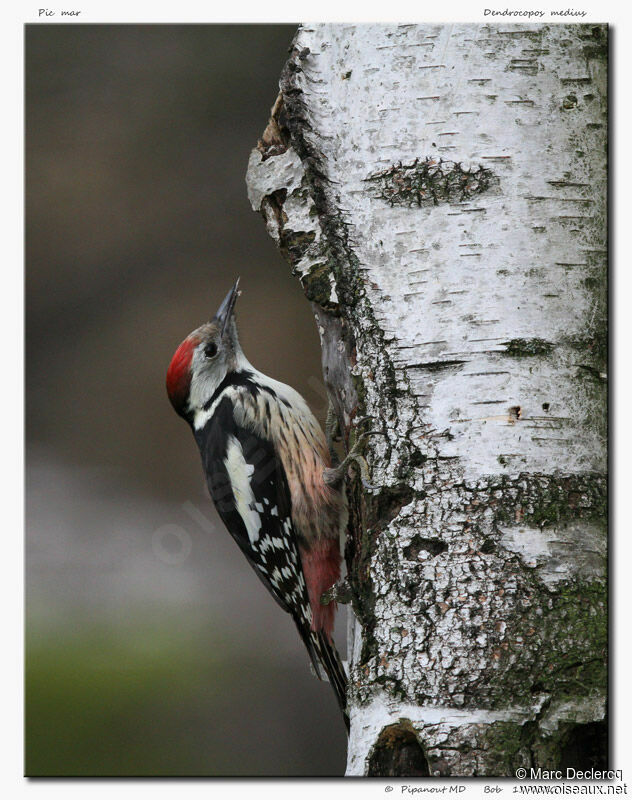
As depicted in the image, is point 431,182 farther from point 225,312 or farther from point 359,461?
point 225,312

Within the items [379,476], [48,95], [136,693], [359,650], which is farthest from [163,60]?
[136,693]

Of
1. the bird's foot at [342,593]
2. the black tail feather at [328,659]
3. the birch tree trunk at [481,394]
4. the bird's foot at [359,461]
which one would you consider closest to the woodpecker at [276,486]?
the black tail feather at [328,659]

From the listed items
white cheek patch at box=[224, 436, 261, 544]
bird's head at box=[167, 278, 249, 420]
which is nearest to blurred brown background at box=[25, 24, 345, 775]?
bird's head at box=[167, 278, 249, 420]

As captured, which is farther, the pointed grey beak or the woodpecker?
the pointed grey beak

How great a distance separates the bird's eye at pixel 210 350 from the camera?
92.0 inches

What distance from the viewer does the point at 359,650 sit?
160 centimetres

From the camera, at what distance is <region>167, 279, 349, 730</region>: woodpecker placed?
2145 mm

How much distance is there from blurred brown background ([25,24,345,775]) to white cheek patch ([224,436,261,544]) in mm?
312

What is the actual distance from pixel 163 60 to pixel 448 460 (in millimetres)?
1458

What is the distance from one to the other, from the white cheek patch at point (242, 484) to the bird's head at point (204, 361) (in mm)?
241

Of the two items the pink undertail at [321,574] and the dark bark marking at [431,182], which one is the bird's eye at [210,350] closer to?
the pink undertail at [321,574]

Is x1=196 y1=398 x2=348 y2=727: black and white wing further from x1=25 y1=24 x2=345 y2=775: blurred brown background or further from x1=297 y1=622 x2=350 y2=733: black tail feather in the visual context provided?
x1=25 y1=24 x2=345 y2=775: blurred brown background

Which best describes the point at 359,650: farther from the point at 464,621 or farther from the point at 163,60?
the point at 163,60

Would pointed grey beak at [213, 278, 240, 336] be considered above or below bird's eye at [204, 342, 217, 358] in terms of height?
above
